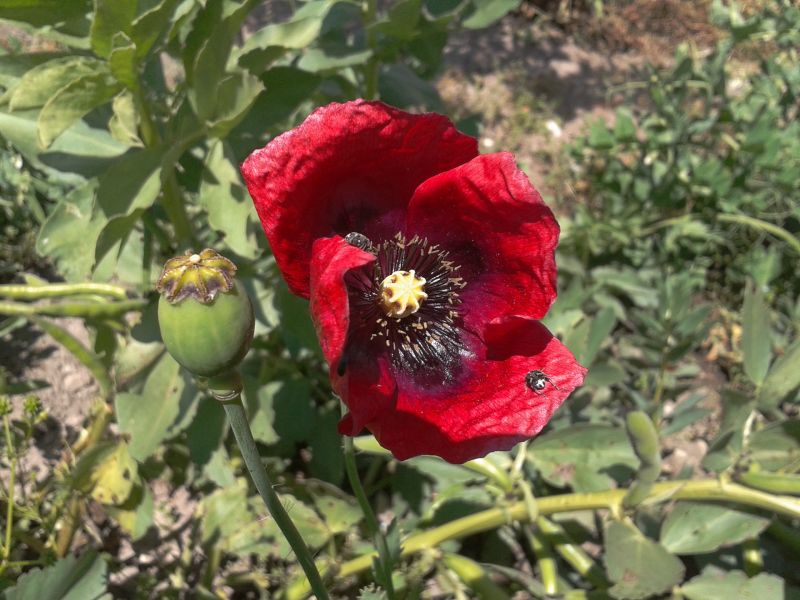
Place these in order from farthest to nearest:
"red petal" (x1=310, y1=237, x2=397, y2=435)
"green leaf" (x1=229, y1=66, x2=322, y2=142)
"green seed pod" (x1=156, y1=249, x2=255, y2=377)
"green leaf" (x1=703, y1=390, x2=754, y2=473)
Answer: "green leaf" (x1=229, y1=66, x2=322, y2=142) < "green leaf" (x1=703, y1=390, x2=754, y2=473) < "red petal" (x1=310, y1=237, x2=397, y2=435) < "green seed pod" (x1=156, y1=249, x2=255, y2=377)

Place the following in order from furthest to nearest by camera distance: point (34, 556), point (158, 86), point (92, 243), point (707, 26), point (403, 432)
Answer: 1. point (707, 26)
2. point (34, 556)
3. point (158, 86)
4. point (92, 243)
5. point (403, 432)

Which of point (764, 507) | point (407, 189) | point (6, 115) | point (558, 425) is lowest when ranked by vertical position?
point (558, 425)

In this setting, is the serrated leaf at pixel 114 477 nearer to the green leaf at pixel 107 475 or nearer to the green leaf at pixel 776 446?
the green leaf at pixel 107 475

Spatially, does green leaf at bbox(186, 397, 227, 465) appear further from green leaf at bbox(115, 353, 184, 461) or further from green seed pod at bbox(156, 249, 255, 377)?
green seed pod at bbox(156, 249, 255, 377)

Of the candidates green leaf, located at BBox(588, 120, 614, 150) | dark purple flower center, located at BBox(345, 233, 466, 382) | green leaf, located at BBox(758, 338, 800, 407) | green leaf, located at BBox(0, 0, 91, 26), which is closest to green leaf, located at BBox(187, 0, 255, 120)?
green leaf, located at BBox(0, 0, 91, 26)

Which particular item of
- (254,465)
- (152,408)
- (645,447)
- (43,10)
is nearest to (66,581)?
(152,408)

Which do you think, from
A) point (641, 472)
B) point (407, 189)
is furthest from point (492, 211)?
point (641, 472)

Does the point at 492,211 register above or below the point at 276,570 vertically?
above

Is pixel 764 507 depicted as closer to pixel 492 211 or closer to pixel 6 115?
pixel 492 211
